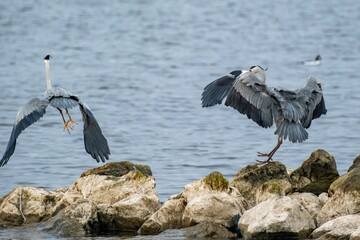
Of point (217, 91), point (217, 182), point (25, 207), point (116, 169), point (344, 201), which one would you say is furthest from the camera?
point (217, 91)

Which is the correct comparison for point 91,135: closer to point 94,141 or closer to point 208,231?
point 94,141

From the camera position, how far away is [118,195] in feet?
39.9

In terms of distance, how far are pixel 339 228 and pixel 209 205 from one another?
1.62m

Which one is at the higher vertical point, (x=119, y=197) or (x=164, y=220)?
(x=119, y=197)

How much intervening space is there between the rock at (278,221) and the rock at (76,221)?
1.89 metres

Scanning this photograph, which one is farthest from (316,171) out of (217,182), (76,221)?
(76,221)

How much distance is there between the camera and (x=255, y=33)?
39219mm

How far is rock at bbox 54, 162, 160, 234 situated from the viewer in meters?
11.8

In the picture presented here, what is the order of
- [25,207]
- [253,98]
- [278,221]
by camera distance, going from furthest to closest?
[253,98] < [25,207] < [278,221]

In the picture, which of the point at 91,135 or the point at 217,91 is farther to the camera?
the point at 217,91

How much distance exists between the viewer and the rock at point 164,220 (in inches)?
452

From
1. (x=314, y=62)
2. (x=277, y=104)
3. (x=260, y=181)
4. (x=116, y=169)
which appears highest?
(x=277, y=104)

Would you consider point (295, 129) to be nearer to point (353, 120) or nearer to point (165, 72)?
point (353, 120)

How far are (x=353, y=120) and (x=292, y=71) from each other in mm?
7497
